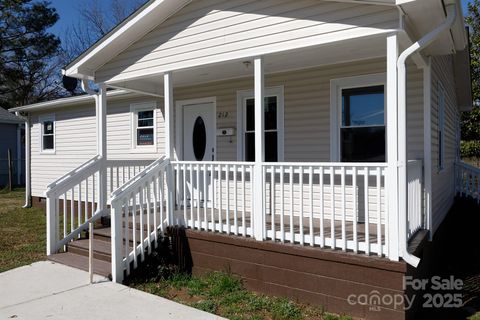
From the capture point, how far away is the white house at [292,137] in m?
4.35

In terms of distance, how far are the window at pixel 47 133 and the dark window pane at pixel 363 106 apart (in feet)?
30.5

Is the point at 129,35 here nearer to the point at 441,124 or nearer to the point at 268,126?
the point at 268,126

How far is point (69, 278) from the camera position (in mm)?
5352

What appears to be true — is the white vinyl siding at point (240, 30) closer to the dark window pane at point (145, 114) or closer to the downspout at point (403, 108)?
the downspout at point (403, 108)

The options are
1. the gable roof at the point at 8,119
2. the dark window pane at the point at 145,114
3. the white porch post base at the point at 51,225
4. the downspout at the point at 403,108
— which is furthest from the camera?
the gable roof at the point at 8,119

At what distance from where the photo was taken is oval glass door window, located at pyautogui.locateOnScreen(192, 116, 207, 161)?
8.34m

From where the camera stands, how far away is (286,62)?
6320 mm

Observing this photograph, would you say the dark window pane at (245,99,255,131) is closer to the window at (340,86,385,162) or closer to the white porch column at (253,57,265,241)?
the window at (340,86,385,162)

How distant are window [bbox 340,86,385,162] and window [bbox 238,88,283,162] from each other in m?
1.17

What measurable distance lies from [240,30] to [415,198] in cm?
313

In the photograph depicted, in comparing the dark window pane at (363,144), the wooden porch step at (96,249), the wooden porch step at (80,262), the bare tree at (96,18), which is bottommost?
the wooden porch step at (80,262)

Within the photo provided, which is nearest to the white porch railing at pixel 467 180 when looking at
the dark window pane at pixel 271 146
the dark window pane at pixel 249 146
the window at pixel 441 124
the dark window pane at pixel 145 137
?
the window at pixel 441 124

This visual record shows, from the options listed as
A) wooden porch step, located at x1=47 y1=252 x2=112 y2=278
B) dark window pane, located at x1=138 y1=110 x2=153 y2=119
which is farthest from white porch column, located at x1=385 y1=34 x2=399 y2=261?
dark window pane, located at x1=138 y1=110 x2=153 y2=119

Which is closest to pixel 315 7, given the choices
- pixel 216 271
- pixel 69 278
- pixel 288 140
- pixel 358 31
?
pixel 358 31
